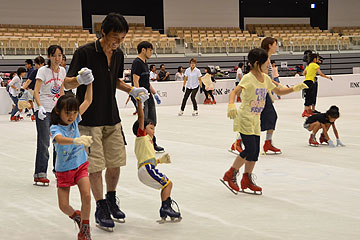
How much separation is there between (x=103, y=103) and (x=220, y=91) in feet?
58.7

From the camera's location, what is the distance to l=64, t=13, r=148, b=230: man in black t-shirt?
180 inches

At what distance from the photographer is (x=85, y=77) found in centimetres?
436

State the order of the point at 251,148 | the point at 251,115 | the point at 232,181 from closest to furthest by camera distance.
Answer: the point at 251,148
the point at 251,115
the point at 232,181

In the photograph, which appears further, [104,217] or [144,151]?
[144,151]

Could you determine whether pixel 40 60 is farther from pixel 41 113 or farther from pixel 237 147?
pixel 237 147

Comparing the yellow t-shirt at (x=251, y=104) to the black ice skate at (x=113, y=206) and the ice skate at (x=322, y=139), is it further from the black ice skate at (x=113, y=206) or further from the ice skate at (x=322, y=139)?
the ice skate at (x=322, y=139)

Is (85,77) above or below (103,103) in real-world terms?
above

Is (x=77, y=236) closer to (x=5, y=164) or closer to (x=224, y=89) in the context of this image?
(x=5, y=164)

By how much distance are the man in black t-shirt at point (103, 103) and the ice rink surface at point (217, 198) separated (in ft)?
1.61

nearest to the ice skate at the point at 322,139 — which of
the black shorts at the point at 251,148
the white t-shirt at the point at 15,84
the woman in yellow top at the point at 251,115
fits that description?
the woman in yellow top at the point at 251,115

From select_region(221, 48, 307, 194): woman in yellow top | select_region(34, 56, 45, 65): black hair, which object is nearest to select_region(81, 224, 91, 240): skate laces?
select_region(221, 48, 307, 194): woman in yellow top

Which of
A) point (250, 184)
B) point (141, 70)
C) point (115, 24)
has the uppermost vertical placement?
point (115, 24)

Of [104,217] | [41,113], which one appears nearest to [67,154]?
[104,217]

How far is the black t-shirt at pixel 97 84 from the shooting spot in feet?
15.3
